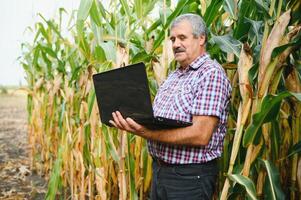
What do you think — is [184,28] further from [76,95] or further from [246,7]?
[76,95]

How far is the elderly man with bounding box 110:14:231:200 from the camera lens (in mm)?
1633

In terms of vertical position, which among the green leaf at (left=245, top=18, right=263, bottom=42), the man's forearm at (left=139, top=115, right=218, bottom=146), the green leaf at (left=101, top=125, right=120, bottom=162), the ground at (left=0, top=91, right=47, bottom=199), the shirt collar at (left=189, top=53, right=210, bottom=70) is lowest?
the ground at (left=0, top=91, right=47, bottom=199)

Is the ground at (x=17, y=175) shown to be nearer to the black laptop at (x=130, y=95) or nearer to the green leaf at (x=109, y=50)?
the green leaf at (x=109, y=50)

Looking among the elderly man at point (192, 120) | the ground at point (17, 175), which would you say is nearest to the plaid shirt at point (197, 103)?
the elderly man at point (192, 120)

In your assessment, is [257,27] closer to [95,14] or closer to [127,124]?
[127,124]

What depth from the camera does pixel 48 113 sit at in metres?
4.40

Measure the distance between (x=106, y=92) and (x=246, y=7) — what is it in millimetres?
770

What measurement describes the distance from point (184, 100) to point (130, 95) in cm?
26

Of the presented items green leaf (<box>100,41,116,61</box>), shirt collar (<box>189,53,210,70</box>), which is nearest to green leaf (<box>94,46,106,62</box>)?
green leaf (<box>100,41,116,61</box>)

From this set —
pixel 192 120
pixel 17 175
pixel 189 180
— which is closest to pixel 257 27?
pixel 192 120

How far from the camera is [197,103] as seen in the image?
1652 millimetres

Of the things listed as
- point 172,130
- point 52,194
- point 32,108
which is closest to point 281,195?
point 172,130

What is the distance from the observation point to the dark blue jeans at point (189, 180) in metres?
1.72

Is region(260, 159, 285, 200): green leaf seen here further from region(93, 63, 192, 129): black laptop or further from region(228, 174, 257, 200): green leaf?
region(93, 63, 192, 129): black laptop
